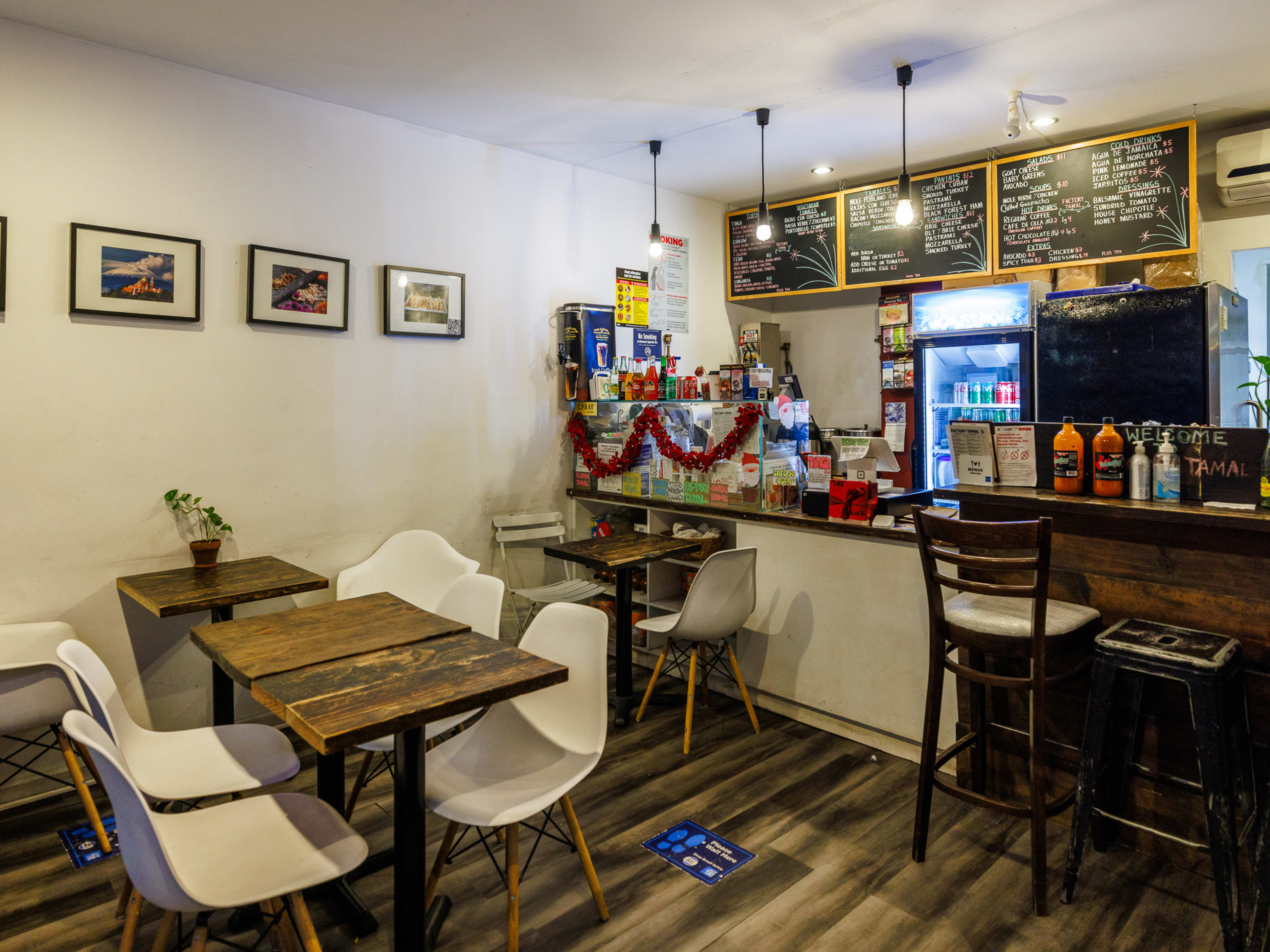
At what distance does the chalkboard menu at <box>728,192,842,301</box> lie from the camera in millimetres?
5004

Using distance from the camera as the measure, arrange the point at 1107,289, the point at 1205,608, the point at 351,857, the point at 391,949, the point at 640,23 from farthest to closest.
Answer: the point at 1107,289 → the point at 640,23 → the point at 1205,608 → the point at 391,949 → the point at 351,857

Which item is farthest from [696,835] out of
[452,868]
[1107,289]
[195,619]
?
[1107,289]

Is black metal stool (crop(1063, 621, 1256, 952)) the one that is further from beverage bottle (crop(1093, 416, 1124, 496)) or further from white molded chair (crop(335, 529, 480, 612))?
white molded chair (crop(335, 529, 480, 612))

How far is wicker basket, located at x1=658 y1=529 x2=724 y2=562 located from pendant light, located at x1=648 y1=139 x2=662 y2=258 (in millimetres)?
1697

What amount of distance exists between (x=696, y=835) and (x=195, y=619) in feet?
7.66

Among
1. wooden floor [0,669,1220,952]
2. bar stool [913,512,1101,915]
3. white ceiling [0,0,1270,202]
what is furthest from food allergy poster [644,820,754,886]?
white ceiling [0,0,1270,202]

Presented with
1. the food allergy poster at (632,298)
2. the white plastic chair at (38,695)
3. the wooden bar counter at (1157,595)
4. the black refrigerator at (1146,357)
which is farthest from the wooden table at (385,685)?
the black refrigerator at (1146,357)

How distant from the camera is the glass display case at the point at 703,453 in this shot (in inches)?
144

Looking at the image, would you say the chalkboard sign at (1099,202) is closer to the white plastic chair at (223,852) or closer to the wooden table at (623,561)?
the wooden table at (623,561)

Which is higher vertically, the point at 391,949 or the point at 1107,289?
the point at 1107,289

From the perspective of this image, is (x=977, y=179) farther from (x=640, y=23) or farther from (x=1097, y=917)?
(x=1097, y=917)

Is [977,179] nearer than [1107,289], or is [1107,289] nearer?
[1107,289]

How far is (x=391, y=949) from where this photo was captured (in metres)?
2.09

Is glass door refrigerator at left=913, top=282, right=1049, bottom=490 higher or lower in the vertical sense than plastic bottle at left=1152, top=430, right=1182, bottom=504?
higher
